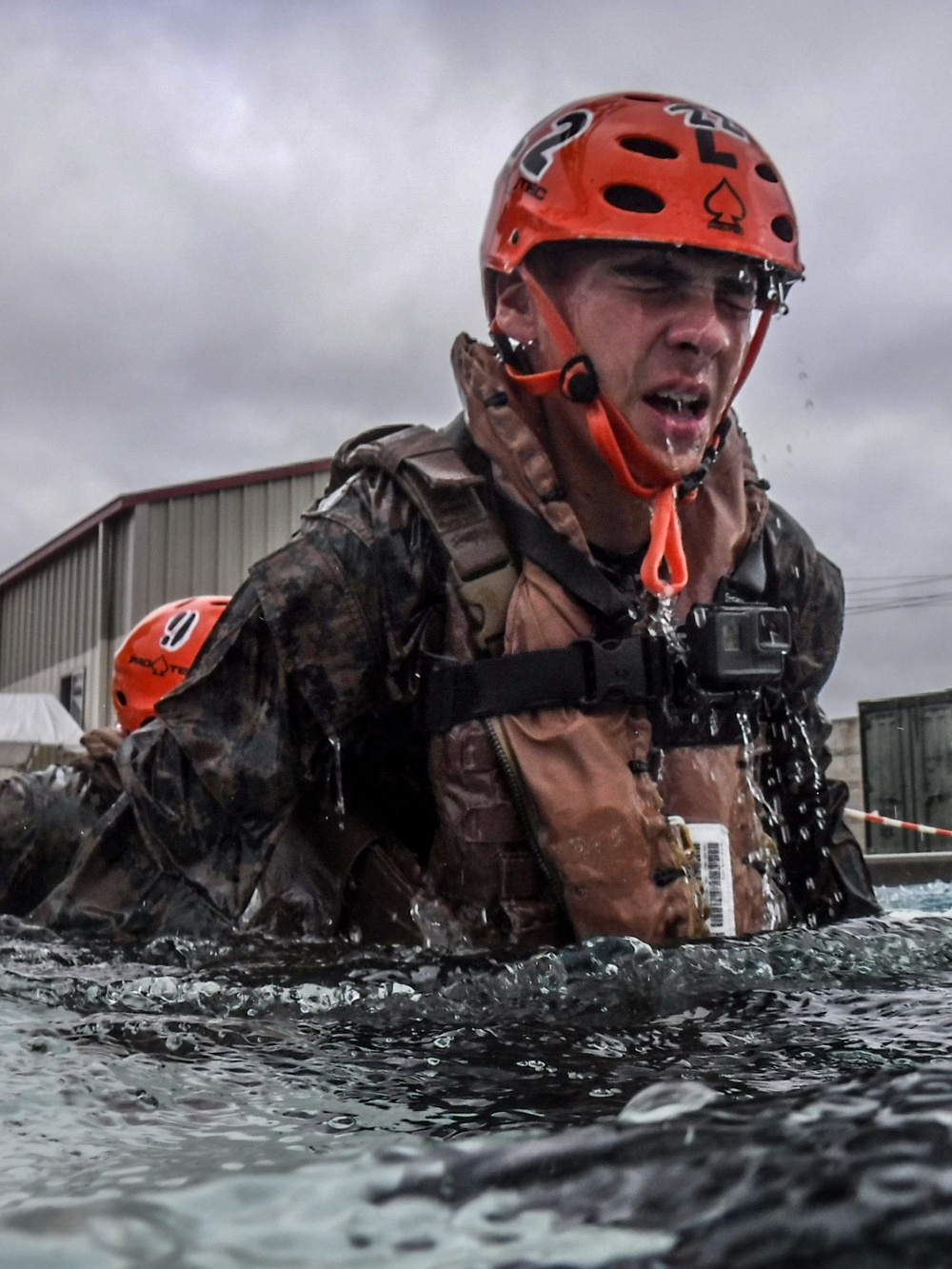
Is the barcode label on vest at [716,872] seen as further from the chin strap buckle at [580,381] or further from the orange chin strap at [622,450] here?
the chin strap buckle at [580,381]

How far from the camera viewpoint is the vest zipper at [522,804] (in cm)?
300

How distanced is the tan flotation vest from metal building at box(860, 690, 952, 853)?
1044cm

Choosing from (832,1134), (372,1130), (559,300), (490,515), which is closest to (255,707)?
(490,515)

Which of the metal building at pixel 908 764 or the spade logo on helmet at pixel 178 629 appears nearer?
the spade logo on helmet at pixel 178 629

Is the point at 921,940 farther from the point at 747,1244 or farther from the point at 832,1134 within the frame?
the point at 747,1244

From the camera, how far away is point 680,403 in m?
3.26

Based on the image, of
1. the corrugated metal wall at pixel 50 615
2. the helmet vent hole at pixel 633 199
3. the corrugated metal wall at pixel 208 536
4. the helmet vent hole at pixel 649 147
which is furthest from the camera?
the corrugated metal wall at pixel 50 615

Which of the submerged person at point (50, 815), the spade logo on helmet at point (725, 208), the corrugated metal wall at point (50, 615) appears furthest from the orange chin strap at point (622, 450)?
the corrugated metal wall at point (50, 615)

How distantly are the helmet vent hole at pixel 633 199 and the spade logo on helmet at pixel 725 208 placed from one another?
0.13 metres

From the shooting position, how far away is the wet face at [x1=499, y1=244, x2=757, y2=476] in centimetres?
321

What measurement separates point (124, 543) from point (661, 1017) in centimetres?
1692

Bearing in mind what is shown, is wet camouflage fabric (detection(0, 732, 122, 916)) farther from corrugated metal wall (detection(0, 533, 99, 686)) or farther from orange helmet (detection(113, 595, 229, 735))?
corrugated metal wall (detection(0, 533, 99, 686))

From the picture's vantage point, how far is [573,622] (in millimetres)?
3117

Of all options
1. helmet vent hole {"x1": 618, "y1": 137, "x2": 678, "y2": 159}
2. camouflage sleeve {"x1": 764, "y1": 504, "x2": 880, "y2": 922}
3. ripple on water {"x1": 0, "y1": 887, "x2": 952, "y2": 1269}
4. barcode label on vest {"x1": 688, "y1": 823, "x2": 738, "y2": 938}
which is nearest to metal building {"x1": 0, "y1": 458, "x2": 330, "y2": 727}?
camouflage sleeve {"x1": 764, "y1": 504, "x2": 880, "y2": 922}
